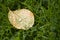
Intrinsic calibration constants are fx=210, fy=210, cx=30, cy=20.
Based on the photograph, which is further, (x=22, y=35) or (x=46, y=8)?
(x=46, y=8)

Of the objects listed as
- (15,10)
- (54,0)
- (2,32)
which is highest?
(54,0)

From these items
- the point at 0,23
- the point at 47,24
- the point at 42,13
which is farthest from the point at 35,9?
the point at 0,23

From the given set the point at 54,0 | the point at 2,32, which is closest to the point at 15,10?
the point at 2,32

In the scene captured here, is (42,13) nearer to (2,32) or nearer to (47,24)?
(47,24)

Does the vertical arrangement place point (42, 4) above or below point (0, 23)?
above

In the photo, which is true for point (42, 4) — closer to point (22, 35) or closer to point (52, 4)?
point (52, 4)

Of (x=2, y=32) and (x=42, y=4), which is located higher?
(x=42, y=4)
